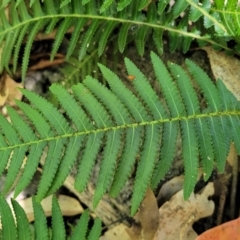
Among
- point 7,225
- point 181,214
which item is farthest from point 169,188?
point 7,225

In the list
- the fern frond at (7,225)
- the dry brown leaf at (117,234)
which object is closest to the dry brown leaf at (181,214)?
the dry brown leaf at (117,234)

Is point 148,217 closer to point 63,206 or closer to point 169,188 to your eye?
point 169,188

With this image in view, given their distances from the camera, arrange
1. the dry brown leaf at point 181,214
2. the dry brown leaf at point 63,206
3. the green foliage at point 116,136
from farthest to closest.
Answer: the dry brown leaf at point 63,206, the dry brown leaf at point 181,214, the green foliage at point 116,136

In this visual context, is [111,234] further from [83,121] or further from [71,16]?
[71,16]

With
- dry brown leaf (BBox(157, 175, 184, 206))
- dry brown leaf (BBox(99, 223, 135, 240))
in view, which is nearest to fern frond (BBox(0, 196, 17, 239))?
dry brown leaf (BBox(99, 223, 135, 240))

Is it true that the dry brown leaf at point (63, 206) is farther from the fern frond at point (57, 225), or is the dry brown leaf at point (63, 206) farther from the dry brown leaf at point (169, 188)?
the fern frond at point (57, 225)
